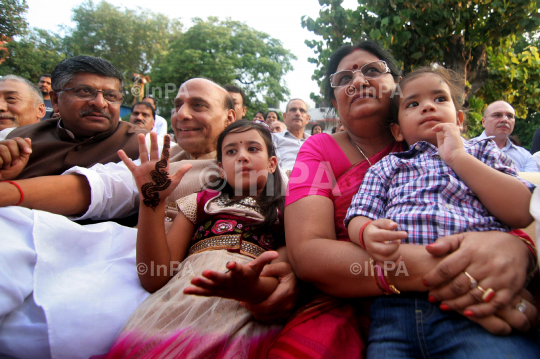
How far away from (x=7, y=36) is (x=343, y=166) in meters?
17.7

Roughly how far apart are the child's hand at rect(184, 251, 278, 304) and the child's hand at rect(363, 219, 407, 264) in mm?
364

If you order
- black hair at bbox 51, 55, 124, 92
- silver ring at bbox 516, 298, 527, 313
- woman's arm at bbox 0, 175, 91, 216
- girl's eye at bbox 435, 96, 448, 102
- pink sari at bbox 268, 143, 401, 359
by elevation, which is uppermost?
black hair at bbox 51, 55, 124, 92

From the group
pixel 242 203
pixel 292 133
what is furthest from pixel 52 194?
pixel 292 133

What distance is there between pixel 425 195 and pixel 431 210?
0.35 feet

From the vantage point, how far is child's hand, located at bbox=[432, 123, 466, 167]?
1374 millimetres

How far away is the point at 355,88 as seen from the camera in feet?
6.07

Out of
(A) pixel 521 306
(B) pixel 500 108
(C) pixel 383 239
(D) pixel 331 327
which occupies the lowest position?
(D) pixel 331 327

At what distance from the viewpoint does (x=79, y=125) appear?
2.30m

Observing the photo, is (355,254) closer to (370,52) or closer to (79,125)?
(370,52)

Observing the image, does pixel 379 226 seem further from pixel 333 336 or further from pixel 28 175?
pixel 28 175

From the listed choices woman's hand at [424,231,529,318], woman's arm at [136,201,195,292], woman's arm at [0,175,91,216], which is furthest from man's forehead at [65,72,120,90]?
woman's hand at [424,231,529,318]

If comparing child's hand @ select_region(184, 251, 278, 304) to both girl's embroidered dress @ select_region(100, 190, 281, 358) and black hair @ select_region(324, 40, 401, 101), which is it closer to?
girl's embroidered dress @ select_region(100, 190, 281, 358)

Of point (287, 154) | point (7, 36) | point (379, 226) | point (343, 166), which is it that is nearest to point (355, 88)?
point (343, 166)

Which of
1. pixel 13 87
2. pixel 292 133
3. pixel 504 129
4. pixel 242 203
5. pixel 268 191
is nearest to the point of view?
pixel 242 203
